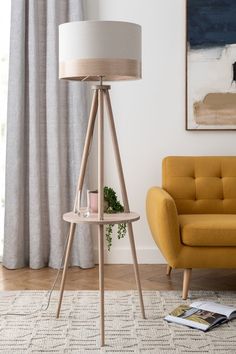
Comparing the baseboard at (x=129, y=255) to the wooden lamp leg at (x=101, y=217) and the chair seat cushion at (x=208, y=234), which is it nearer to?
the chair seat cushion at (x=208, y=234)

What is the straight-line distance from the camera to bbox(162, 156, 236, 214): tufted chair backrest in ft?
13.7

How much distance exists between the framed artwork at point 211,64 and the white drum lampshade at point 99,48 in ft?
5.21

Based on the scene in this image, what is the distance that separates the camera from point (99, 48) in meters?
2.86

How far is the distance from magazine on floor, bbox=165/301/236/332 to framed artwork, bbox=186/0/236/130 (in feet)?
5.36

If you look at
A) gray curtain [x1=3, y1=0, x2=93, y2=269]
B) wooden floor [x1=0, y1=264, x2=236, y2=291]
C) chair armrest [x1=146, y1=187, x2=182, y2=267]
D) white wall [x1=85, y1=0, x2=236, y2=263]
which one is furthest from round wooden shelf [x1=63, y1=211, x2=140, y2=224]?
white wall [x1=85, y1=0, x2=236, y2=263]

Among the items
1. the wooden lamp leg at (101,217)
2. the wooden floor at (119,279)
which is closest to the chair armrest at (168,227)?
the wooden floor at (119,279)

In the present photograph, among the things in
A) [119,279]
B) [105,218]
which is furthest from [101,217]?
[119,279]

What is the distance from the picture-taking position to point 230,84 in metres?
4.45

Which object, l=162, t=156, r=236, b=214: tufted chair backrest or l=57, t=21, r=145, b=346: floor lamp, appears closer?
l=57, t=21, r=145, b=346: floor lamp

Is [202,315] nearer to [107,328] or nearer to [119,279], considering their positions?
[107,328]

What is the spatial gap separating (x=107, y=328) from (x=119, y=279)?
1.03 meters

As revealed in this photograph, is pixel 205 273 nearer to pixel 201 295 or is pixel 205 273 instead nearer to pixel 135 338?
pixel 201 295

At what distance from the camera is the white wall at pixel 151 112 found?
14.7 ft

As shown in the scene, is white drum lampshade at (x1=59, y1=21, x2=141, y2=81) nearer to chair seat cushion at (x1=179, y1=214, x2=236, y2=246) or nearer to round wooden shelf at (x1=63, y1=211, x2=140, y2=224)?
round wooden shelf at (x1=63, y1=211, x2=140, y2=224)
